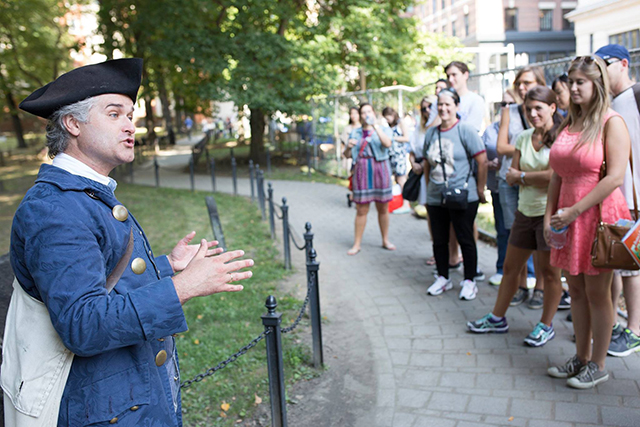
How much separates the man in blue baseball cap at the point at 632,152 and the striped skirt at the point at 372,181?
12.4ft

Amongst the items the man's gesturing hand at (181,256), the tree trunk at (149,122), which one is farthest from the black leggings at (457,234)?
the tree trunk at (149,122)

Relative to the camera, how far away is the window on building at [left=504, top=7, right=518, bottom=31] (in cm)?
4203

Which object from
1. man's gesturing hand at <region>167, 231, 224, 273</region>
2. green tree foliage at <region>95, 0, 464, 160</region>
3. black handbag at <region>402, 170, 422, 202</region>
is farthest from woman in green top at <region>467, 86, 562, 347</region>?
green tree foliage at <region>95, 0, 464, 160</region>

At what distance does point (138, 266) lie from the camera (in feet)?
6.71

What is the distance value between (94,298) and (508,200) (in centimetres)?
494

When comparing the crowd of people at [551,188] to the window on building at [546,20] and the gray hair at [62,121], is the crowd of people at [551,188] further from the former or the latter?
the window on building at [546,20]

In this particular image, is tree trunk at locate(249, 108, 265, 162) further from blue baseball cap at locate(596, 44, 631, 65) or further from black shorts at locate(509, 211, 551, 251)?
blue baseball cap at locate(596, 44, 631, 65)

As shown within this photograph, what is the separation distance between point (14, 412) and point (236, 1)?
18.6 meters

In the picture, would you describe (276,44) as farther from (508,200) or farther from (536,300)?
(536,300)

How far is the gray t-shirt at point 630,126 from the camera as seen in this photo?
4.21m

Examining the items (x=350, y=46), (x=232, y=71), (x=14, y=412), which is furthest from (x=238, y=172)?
(x=14, y=412)

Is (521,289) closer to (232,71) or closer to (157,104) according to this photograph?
(232,71)

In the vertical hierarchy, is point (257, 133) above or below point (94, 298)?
above

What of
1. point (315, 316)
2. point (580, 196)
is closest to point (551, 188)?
point (580, 196)
